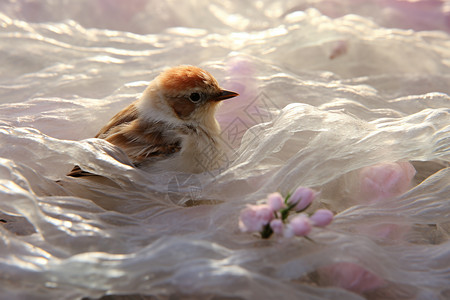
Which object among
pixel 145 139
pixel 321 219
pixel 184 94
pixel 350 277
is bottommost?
pixel 350 277

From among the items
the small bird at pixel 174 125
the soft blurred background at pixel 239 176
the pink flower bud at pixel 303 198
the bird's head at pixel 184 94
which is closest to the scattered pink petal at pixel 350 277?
the soft blurred background at pixel 239 176

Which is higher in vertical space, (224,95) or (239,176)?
(224,95)

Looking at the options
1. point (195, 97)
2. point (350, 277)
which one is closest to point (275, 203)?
point (350, 277)

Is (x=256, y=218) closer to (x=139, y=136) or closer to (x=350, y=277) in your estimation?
(x=350, y=277)

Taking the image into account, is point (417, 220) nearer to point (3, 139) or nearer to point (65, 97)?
point (3, 139)

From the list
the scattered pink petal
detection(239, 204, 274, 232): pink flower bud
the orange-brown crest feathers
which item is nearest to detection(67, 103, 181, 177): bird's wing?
the orange-brown crest feathers

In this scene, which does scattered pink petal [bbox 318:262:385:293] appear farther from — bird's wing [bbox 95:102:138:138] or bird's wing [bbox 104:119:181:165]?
bird's wing [bbox 95:102:138:138]
